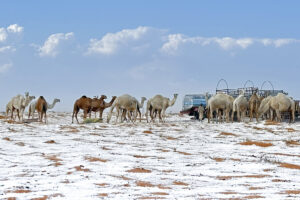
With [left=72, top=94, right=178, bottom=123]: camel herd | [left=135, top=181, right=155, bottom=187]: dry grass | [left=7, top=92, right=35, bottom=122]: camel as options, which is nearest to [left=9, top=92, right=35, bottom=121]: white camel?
[left=7, top=92, right=35, bottom=122]: camel

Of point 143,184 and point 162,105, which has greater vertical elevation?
point 162,105

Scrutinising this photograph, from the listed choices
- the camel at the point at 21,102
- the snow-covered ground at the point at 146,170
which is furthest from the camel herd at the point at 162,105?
the snow-covered ground at the point at 146,170

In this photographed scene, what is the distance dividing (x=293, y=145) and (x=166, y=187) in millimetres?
7370

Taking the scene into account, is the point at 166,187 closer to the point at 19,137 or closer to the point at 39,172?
the point at 39,172

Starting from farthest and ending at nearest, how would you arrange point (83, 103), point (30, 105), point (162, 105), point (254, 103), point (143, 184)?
point (30, 105)
point (162, 105)
point (83, 103)
point (254, 103)
point (143, 184)

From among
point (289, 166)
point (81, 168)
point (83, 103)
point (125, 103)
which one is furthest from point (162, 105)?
point (81, 168)

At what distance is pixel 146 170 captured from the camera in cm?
793

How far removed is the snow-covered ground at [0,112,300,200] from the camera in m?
6.06

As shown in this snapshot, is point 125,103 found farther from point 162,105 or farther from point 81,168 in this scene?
point 81,168

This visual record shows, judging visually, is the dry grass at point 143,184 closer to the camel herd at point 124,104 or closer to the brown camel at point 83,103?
the camel herd at point 124,104

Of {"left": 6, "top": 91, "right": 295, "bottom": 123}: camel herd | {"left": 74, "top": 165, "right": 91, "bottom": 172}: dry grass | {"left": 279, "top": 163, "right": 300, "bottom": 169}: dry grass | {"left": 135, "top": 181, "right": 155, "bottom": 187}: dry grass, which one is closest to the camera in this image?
{"left": 135, "top": 181, "right": 155, "bottom": 187}: dry grass

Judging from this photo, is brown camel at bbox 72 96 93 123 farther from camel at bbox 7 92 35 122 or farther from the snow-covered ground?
the snow-covered ground

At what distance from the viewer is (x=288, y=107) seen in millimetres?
27219

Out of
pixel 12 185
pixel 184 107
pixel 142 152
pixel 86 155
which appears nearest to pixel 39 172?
pixel 12 185
